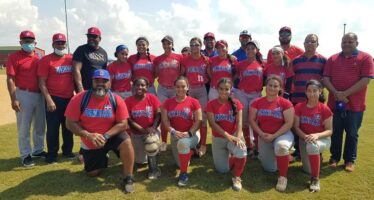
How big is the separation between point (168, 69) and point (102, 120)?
84.2 inches

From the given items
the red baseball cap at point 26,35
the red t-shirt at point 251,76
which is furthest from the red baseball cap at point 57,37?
the red t-shirt at point 251,76

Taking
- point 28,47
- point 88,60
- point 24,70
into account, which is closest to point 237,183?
point 88,60

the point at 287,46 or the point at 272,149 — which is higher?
the point at 287,46

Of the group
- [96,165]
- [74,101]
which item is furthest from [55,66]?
[96,165]

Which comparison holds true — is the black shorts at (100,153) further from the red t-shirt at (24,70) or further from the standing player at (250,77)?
the standing player at (250,77)

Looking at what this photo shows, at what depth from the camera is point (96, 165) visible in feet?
18.0

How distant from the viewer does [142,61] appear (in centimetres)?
674

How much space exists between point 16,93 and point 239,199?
15.0 ft

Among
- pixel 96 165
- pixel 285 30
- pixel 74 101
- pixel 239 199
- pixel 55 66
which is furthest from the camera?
pixel 285 30

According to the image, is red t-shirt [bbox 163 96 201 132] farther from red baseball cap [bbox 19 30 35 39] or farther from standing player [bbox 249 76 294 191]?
red baseball cap [bbox 19 30 35 39]

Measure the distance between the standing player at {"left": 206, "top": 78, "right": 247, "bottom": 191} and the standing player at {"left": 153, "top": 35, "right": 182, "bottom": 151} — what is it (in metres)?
1.42

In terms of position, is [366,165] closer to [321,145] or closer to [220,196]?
[321,145]

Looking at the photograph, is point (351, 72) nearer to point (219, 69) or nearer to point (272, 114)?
point (272, 114)

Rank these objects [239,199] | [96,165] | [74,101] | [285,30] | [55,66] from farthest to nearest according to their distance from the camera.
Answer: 1. [285,30]
2. [55,66]
3. [96,165]
4. [74,101]
5. [239,199]
